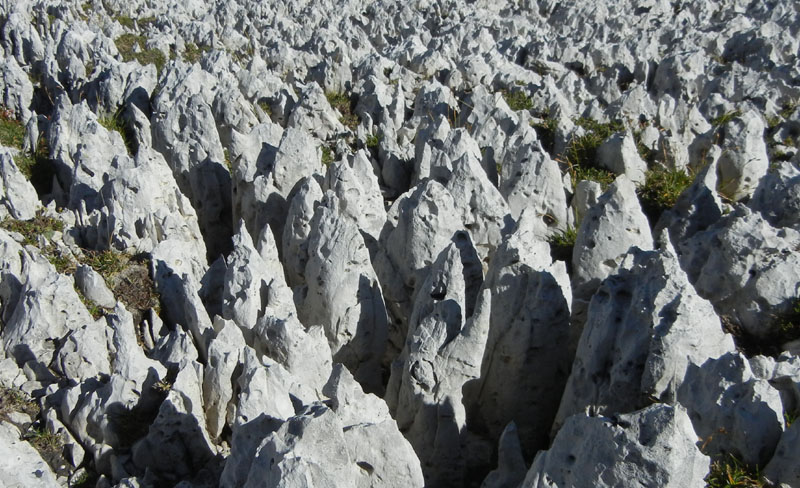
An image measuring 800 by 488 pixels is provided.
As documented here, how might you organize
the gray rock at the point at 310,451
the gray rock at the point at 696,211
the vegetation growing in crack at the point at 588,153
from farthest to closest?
the vegetation growing in crack at the point at 588,153
the gray rock at the point at 696,211
the gray rock at the point at 310,451

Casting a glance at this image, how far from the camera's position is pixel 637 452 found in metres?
3.54

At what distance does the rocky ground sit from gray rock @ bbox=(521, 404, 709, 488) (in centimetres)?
1

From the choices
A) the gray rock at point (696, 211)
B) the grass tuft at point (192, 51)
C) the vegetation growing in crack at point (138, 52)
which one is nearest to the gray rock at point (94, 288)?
the gray rock at point (696, 211)

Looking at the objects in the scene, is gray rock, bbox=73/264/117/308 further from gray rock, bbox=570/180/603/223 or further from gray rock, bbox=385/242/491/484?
gray rock, bbox=570/180/603/223

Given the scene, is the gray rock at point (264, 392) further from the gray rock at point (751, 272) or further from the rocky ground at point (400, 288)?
the gray rock at point (751, 272)

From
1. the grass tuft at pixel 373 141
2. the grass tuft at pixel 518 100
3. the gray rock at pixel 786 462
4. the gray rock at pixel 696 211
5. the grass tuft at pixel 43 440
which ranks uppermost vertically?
the grass tuft at pixel 518 100

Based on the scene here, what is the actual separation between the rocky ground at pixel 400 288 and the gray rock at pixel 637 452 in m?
0.01

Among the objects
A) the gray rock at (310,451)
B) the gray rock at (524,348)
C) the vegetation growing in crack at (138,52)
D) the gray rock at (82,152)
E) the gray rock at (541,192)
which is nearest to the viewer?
the gray rock at (310,451)

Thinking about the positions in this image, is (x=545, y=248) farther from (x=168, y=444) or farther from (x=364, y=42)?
(x=364, y=42)

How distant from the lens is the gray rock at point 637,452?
3.48 meters

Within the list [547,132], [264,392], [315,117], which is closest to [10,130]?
[315,117]

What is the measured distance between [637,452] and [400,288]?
4.49 metres

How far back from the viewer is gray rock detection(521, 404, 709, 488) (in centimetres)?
348

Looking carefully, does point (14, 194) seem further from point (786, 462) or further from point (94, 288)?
point (786, 462)
